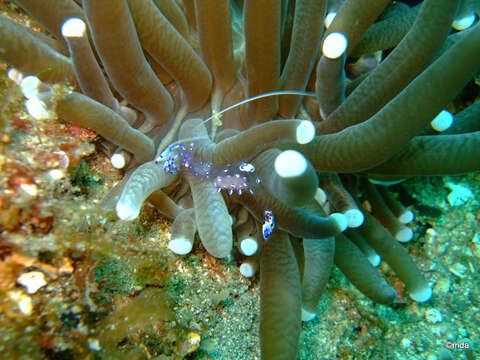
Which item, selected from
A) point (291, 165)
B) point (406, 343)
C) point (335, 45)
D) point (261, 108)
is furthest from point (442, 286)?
point (291, 165)

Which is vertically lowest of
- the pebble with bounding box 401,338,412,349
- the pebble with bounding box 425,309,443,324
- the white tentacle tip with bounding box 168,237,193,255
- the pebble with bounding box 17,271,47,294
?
the pebble with bounding box 401,338,412,349

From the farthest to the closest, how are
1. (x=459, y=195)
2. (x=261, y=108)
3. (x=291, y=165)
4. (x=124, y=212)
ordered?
(x=459, y=195)
(x=261, y=108)
(x=124, y=212)
(x=291, y=165)

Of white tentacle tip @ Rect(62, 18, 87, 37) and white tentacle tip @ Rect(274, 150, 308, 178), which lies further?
white tentacle tip @ Rect(62, 18, 87, 37)

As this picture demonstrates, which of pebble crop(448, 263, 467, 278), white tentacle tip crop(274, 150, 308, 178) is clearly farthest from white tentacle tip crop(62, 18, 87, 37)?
pebble crop(448, 263, 467, 278)

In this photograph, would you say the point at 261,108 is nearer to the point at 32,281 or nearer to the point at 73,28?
the point at 73,28

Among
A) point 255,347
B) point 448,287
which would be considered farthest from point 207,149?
point 448,287

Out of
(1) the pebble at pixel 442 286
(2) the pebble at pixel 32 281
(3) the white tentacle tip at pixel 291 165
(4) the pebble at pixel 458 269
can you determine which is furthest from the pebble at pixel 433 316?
(2) the pebble at pixel 32 281

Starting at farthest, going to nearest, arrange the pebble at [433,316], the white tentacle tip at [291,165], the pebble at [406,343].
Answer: the pebble at [433,316] < the pebble at [406,343] < the white tentacle tip at [291,165]

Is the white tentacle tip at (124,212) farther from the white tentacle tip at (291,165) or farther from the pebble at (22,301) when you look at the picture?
the white tentacle tip at (291,165)

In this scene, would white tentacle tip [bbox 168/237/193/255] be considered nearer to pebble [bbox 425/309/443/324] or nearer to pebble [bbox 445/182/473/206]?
pebble [bbox 425/309/443/324]

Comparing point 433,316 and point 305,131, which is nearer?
point 305,131
